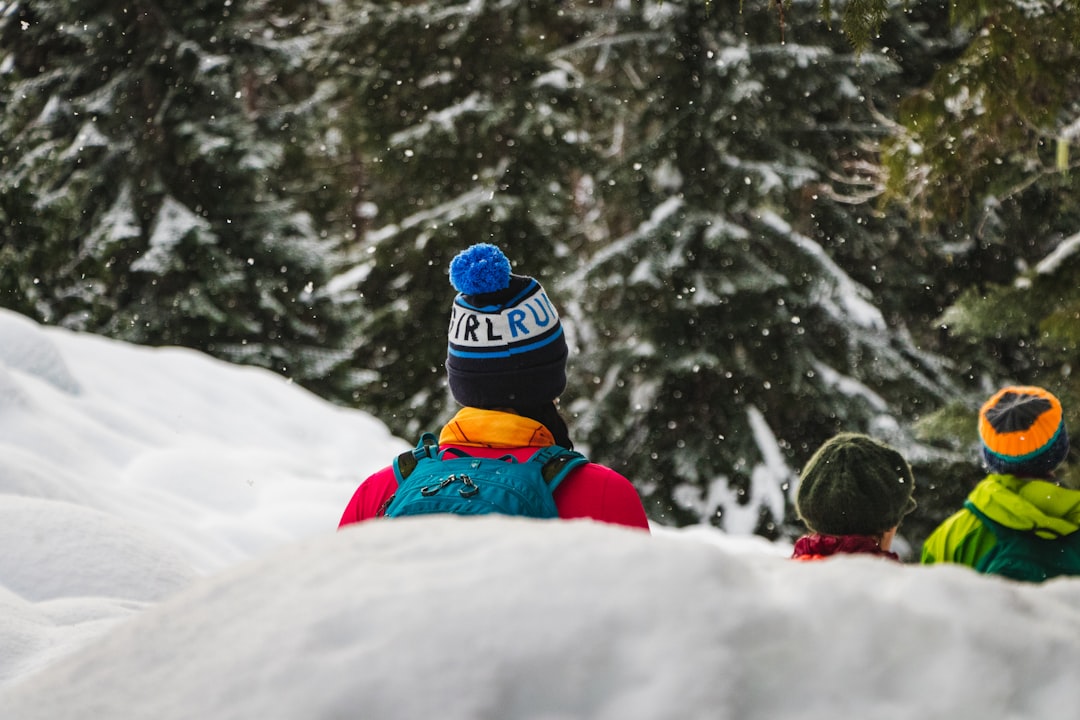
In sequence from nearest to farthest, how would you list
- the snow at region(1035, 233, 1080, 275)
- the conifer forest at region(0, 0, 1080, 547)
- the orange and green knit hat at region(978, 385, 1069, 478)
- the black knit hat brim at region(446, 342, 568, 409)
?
1. the black knit hat brim at region(446, 342, 568, 409)
2. the orange and green knit hat at region(978, 385, 1069, 478)
3. the snow at region(1035, 233, 1080, 275)
4. the conifer forest at region(0, 0, 1080, 547)

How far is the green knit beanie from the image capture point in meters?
2.71

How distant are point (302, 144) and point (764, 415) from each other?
738 centimetres

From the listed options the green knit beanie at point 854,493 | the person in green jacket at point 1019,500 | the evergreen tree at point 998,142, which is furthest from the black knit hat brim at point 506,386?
the person in green jacket at point 1019,500

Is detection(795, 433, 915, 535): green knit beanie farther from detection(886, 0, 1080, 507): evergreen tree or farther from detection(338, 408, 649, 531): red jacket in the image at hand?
detection(886, 0, 1080, 507): evergreen tree

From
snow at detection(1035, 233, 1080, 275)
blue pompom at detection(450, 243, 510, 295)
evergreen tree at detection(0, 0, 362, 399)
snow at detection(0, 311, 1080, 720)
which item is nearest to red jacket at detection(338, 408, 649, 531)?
blue pompom at detection(450, 243, 510, 295)

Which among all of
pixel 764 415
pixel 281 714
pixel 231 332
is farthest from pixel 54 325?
pixel 281 714

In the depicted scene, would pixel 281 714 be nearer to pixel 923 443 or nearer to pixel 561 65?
pixel 923 443

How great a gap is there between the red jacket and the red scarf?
832mm

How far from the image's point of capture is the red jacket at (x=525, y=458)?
1949 millimetres

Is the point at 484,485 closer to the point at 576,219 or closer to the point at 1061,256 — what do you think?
the point at 1061,256

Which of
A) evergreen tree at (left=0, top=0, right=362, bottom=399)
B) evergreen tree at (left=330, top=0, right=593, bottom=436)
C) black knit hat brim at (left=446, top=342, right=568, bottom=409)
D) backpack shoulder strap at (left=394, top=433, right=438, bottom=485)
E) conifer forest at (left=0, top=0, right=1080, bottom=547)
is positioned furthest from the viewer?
evergreen tree at (left=0, top=0, right=362, bottom=399)

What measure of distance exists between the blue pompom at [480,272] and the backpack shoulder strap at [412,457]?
13.5 inches

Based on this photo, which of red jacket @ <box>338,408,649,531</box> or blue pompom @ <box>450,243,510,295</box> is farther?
blue pompom @ <box>450,243,510,295</box>

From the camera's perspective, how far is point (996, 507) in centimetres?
332
